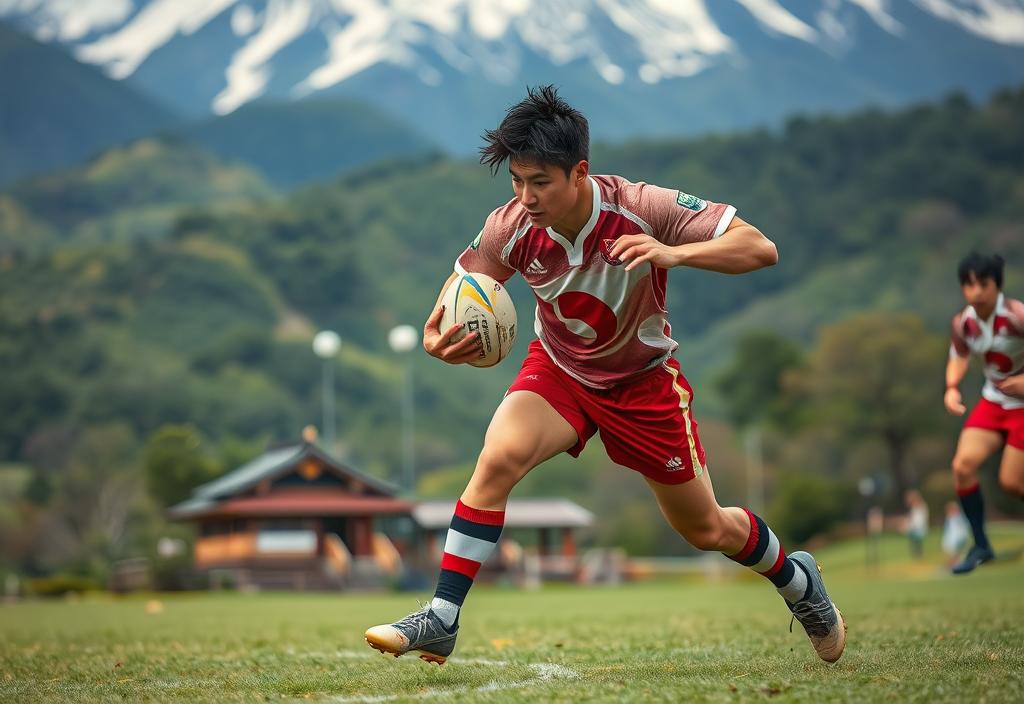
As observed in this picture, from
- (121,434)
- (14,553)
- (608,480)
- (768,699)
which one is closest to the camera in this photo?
(768,699)

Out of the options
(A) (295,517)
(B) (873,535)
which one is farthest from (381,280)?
(B) (873,535)

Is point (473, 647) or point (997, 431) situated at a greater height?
point (997, 431)

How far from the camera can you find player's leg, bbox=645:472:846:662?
276 inches

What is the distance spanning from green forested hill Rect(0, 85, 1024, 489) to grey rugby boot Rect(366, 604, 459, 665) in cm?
10767

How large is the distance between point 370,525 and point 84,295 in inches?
4548

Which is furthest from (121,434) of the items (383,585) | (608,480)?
(383,585)

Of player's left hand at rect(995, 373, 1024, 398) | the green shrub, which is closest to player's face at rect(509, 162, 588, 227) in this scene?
player's left hand at rect(995, 373, 1024, 398)

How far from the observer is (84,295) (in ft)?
508

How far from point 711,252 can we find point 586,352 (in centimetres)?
101

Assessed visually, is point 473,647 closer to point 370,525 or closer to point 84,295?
point 370,525

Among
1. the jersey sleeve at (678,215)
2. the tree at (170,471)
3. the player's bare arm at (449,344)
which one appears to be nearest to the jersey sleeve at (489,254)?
the player's bare arm at (449,344)

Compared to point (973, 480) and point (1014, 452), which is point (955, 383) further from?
point (973, 480)

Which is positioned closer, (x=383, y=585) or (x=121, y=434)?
(x=383, y=585)

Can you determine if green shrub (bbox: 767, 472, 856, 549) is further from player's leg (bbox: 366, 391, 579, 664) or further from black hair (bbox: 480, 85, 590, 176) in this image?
black hair (bbox: 480, 85, 590, 176)
